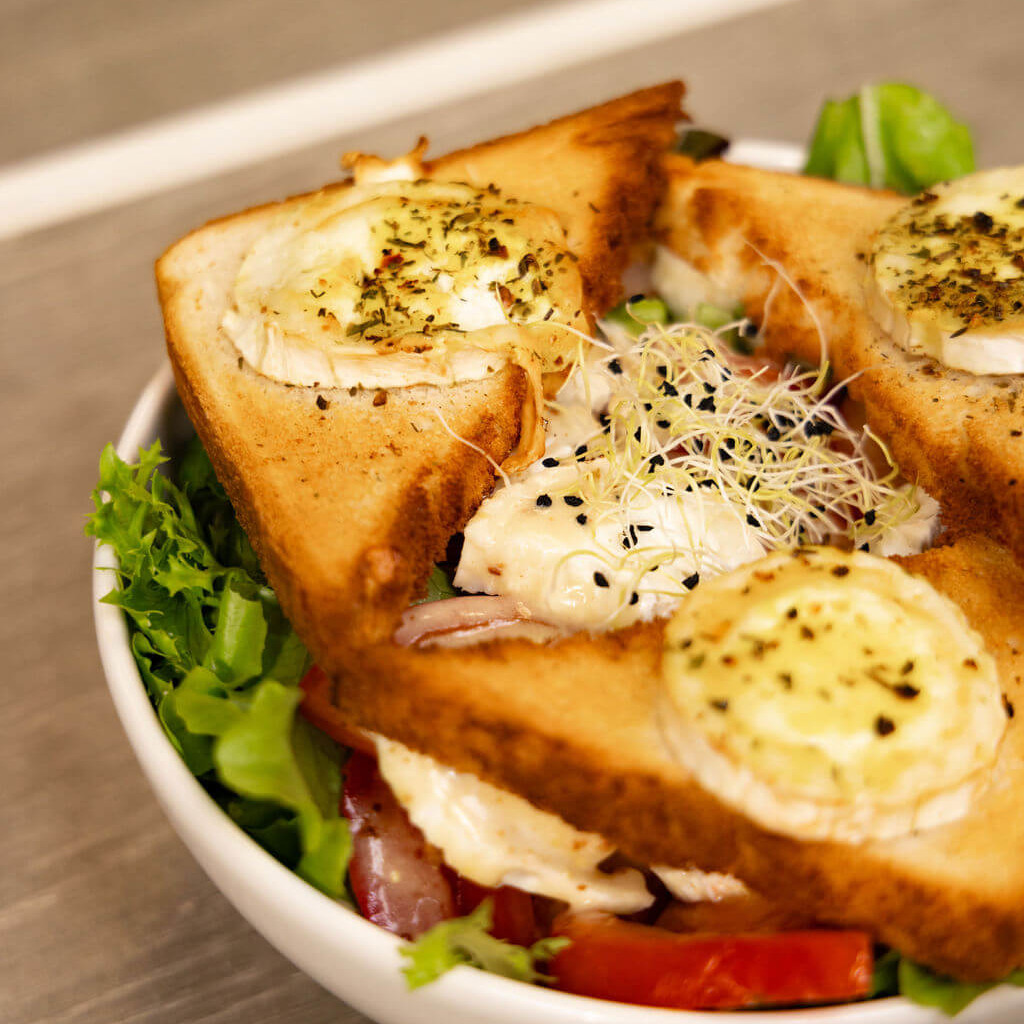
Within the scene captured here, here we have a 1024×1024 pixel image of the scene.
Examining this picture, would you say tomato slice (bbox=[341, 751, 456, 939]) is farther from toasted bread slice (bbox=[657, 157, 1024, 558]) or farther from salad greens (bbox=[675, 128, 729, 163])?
salad greens (bbox=[675, 128, 729, 163])

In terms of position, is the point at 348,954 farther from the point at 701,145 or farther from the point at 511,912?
the point at 701,145

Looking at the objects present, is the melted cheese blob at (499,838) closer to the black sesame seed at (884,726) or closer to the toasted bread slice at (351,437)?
the toasted bread slice at (351,437)

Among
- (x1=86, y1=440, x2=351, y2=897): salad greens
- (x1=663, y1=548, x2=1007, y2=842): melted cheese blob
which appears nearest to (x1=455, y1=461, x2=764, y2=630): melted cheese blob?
(x1=663, y1=548, x2=1007, y2=842): melted cheese blob

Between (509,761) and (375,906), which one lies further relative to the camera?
(375,906)

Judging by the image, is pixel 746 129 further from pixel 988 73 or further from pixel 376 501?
pixel 376 501

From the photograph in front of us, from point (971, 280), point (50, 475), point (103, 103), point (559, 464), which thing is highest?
point (103, 103)

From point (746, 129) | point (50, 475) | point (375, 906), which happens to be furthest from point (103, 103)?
point (375, 906)

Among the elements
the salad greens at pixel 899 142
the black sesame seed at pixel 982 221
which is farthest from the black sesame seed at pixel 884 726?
the salad greens at pixel 899 142
